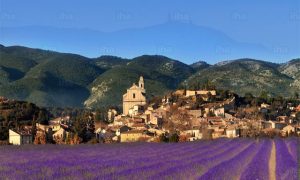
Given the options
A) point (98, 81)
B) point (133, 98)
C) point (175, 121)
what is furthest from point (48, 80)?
point (175, 121)

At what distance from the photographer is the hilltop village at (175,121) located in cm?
5507

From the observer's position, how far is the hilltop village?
55.1 m

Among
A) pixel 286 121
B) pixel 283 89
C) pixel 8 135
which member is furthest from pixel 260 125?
pixel 283 89

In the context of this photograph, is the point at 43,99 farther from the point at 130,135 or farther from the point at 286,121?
the point at 130,135

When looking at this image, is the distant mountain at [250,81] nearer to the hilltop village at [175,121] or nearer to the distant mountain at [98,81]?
the distant mountain at [98,81]

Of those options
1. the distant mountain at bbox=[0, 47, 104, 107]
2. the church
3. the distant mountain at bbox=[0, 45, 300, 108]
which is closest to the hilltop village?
the church

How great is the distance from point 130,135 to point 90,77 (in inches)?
5280

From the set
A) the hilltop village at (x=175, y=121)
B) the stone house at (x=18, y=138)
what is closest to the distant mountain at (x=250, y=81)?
the hilltop village at (x=175, y=121)

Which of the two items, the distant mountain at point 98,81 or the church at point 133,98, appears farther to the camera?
the distant mountain at point 98,81

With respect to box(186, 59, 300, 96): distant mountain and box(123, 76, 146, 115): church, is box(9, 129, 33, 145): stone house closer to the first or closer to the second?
box(123, 76, 146, 115): church

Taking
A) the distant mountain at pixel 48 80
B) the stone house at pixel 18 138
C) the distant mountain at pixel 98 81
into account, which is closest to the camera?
the stone house at pixel 18 138

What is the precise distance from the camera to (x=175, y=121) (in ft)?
261

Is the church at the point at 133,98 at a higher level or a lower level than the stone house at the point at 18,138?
higher

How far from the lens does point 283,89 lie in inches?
6068
